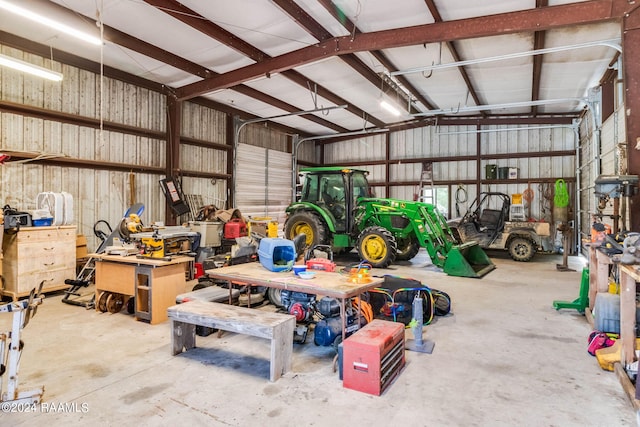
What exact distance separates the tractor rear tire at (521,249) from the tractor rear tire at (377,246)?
124 inches

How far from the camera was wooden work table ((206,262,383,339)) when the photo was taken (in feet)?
9.24

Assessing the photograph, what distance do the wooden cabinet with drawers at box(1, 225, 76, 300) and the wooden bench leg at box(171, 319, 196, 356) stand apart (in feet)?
9.48

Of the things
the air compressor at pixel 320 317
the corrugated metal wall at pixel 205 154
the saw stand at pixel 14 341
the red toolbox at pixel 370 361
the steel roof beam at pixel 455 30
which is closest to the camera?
the saw stand at pixel 14 341

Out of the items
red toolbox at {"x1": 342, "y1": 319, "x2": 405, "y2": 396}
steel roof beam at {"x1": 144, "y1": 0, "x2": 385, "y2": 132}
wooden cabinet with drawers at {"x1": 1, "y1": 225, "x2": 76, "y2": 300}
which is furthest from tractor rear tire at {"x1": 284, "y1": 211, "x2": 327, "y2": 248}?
red toolbox at {"x1": 342, "y1": 319, "x2": 405, "y2": 396}

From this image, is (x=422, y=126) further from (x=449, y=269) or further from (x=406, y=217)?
(x=449, y=269)

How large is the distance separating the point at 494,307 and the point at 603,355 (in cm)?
165

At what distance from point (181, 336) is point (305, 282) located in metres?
1.18

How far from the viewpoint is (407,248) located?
7.87m

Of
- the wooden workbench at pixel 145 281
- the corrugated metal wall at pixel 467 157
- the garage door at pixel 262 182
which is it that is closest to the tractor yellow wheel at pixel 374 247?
the garage door at pixel 262 182

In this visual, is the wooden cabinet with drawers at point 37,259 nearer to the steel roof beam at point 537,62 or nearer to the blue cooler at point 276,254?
the blue cooler at point 276,254

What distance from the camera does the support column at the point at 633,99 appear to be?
12.7 feet

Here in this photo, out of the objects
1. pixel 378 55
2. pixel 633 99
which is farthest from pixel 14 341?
pixel 378 55

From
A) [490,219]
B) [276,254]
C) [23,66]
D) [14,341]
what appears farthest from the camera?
[490,219]

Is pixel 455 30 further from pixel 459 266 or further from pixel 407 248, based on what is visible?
pixel 407 248
